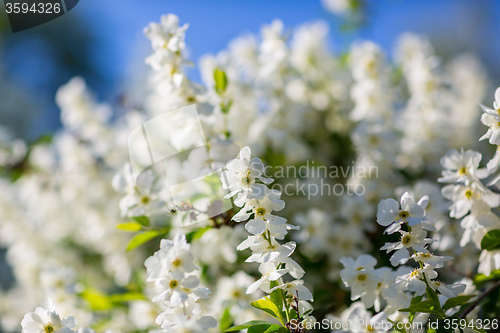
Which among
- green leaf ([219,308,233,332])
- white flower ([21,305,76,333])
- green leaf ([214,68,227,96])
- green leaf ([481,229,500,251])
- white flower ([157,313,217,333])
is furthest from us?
green leaf ([214,68,227,96])

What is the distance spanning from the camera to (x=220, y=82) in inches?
39.9

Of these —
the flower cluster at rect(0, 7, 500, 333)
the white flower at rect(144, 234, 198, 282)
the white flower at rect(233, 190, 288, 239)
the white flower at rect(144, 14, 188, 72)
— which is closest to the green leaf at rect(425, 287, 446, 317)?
the flower cluster at rect(0, 7, 500, 333)

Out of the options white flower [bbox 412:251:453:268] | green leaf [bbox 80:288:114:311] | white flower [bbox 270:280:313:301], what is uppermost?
white flower [bbox 412:251:453:268]

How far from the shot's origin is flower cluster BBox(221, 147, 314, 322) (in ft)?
2.05

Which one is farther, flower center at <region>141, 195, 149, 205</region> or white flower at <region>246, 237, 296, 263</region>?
flower center at <region>141, 195, 149, 205</region>

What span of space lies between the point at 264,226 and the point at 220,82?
1.58 feet

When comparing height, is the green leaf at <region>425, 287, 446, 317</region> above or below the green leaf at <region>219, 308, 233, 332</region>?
above

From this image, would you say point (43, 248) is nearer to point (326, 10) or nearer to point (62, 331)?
point (62, 331)

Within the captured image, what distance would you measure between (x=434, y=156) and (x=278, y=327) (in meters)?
0.85

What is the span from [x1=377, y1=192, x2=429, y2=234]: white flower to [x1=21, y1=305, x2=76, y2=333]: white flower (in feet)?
1.55

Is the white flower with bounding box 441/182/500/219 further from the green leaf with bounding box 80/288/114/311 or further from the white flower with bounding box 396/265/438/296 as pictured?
the green leaf with bounding box 80/288/114/311

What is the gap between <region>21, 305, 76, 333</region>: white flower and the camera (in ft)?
2.08

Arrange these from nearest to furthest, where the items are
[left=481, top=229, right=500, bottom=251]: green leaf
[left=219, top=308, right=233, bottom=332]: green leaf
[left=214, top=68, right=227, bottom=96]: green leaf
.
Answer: [left=481, top=229, right=500, bottom=251]: green leaf < [left=219, top=308, right=233, bottom=332]: green leaf < [left=214, top=68, right=227, bottom=96]: green leaf

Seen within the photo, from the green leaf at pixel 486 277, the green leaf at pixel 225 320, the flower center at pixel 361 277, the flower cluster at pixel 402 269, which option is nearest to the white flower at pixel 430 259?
the flower cluster at pixel 402 269
